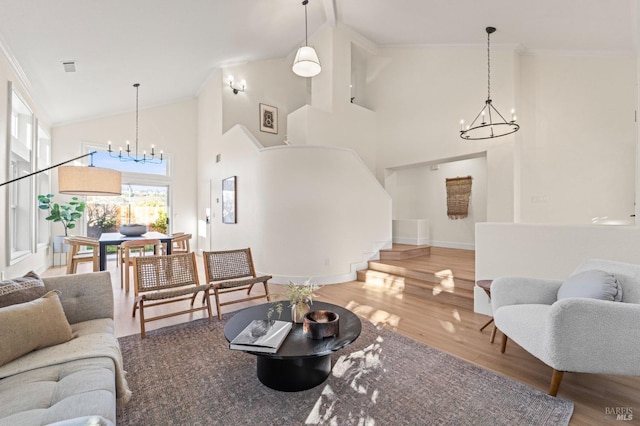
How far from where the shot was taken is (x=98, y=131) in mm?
6633

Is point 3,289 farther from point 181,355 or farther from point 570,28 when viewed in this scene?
point 570,28

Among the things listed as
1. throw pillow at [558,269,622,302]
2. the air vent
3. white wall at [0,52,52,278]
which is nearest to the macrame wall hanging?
throw pillow at [558,269,622,302]

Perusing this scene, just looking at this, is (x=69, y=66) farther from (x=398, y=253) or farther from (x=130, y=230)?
(x=398, y=253)

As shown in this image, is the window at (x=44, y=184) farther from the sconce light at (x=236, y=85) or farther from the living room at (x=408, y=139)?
the sconce light at (x=236, y=85)

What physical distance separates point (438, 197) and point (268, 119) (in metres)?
4.72

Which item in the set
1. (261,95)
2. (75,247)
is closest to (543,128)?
(261,95)

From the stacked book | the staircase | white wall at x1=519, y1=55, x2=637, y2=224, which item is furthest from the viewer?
white wall at x1=519, y1=55, x2=637, y2=224

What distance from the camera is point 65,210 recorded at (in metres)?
6.06

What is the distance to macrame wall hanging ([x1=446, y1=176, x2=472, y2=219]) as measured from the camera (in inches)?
269

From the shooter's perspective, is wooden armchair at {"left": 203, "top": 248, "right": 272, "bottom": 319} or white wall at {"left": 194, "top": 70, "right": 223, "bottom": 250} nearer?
wooden armchair at {"left": 203, "top": 248, "right": 272, "bottom": 319}

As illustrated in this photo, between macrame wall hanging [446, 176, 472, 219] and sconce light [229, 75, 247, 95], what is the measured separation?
212 inches

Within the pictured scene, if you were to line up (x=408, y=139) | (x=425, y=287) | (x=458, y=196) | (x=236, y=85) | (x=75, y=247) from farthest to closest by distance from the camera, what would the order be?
(x=458, y=196), (x=236, y=85), (x=408, y=139), (x=75, y=247), (x=425, y=287)

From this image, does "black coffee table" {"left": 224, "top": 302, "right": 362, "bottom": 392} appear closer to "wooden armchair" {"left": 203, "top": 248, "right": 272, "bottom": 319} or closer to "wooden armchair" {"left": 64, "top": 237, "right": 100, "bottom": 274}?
"wooden armchair" {"left": 203, "top": 248, "right": 272, "bottom": 319}

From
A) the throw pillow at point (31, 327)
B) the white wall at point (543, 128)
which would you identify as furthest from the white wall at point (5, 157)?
the white wall at point (543, 128)
